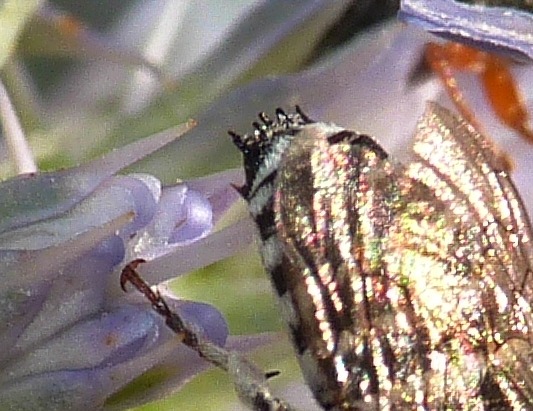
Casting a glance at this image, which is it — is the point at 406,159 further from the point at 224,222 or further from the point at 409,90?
the point at 409,90

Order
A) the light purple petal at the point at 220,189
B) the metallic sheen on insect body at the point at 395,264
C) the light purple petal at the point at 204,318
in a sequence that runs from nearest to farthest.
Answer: the metallic sheen on insect body at the point at 395,264 → the light purple petal at the point at 204,318 → the light purple petal at the point at 220,189

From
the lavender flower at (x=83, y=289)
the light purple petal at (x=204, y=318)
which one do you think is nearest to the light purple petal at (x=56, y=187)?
the lavender flower at (x=83, y=289)

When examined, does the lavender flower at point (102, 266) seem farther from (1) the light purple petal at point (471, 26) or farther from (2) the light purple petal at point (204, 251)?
(1) the light purple petal at point (471, 26)

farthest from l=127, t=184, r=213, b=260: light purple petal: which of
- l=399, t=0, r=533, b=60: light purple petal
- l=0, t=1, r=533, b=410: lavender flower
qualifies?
l=399, t=0, r=533, b=60: light purple petal

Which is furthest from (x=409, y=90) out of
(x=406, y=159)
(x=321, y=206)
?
(x=321, y=206)

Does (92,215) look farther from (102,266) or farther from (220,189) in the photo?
(220,189)

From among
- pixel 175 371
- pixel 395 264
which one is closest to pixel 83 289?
pixel 175 371

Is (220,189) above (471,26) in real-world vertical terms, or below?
below
